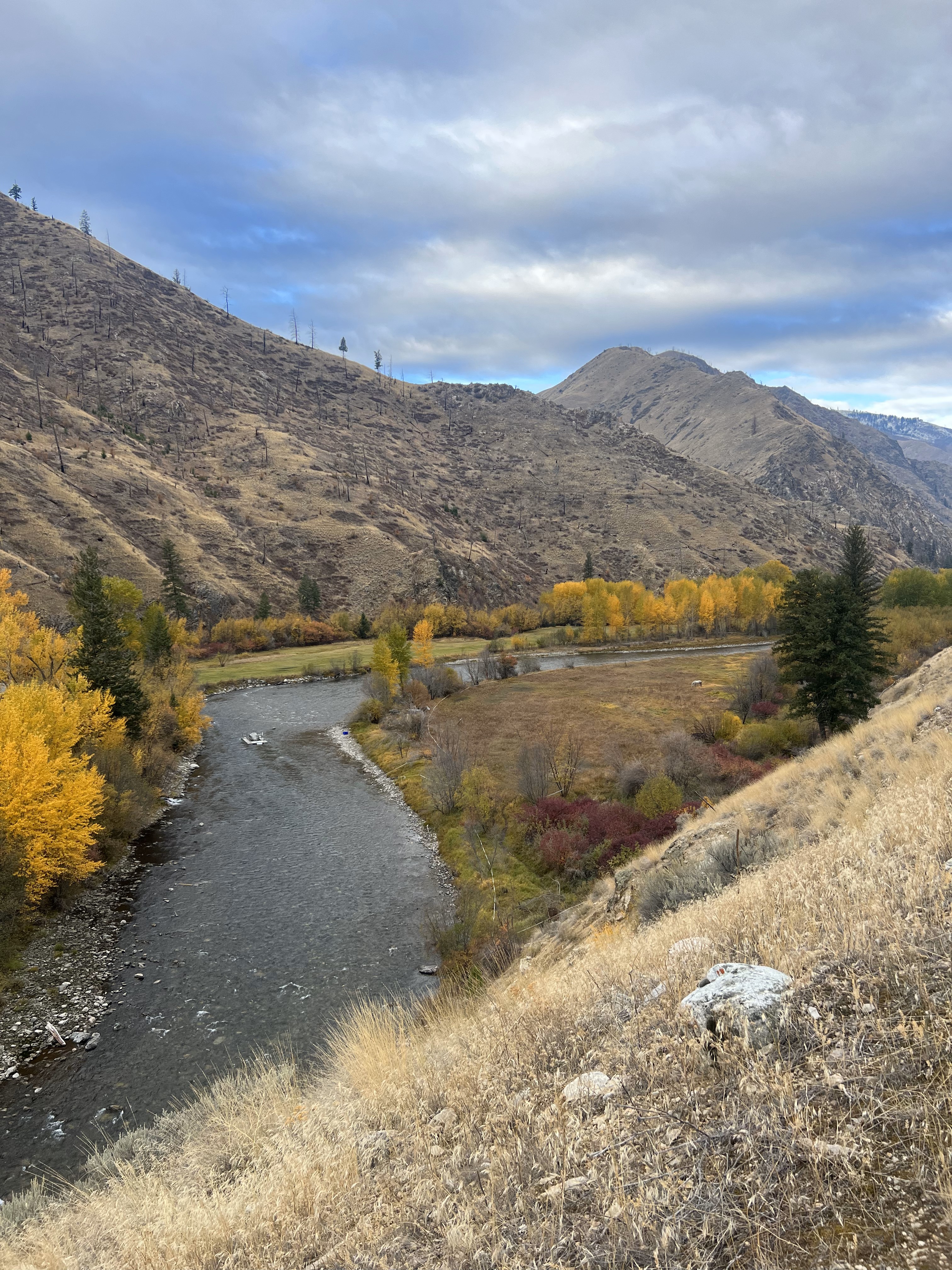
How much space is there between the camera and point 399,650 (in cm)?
6316

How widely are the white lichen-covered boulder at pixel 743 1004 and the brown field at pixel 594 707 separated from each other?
1266 inches

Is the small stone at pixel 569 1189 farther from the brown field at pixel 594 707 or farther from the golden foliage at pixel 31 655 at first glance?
the golden foliage at pixel 31 655

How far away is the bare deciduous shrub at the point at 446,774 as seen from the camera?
3603cm

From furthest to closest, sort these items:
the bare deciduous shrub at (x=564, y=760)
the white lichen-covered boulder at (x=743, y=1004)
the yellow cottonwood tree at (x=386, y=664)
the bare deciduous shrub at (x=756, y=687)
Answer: the yellow cottonwood tree at (x=386, y=664) < the bare deciduous shrub at (x=756, y=687) < the bare deciduous shrub at (x=564, y=760) < the white lichen-covered boulder at (x=743, y=1004)

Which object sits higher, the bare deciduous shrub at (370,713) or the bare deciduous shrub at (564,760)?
the bare deciduous shrub at (370,713)

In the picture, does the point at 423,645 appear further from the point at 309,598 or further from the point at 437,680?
the point at 309,598

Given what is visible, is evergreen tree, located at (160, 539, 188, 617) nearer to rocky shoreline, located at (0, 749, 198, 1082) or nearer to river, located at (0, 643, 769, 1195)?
river, located at (0, 643, 769, 1195)

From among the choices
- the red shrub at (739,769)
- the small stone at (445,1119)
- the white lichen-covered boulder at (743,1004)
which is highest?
the white lichen-covered boulder at (743,1004)

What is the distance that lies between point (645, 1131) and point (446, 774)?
32.7m

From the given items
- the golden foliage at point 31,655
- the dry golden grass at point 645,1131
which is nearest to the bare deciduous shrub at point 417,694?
the golden foliage at point 31,655

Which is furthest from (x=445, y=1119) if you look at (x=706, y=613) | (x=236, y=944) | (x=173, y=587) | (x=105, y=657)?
(x=706, y=613)

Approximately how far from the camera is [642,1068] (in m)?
5.10

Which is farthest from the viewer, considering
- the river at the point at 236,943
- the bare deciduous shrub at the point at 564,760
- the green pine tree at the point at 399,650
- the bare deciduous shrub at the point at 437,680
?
the bare deciduous shrub at the point at 437,680

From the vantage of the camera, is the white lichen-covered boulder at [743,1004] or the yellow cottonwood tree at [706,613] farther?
the yellow cottonwood tree at [706,613]
